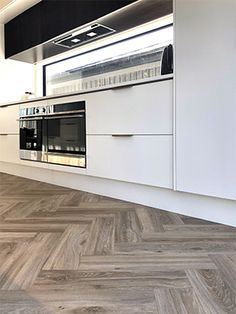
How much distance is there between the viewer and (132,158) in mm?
2268

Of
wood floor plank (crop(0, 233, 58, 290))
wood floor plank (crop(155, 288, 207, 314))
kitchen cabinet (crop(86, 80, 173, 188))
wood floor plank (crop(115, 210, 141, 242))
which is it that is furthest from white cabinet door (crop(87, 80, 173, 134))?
wood floor plank (crop(155, 288, 207, 314))

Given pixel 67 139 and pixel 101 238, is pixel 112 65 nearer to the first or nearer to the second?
pixel 67 139

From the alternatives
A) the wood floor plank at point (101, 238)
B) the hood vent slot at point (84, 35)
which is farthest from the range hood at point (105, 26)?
the wood floor plank at point (101, 238)

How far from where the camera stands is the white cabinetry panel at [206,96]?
5.45 ft

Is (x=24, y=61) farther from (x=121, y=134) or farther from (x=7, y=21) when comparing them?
(x=121, y=134)

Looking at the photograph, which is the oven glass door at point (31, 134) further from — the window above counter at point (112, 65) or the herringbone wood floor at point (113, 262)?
the herringbone wood floor at point (113, 262)

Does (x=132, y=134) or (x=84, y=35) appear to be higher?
(x=84, y=35)

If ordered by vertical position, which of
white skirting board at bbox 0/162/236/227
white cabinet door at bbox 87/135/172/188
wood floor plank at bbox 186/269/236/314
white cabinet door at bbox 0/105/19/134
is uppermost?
white cabinet door at bbox 0/105/19/134

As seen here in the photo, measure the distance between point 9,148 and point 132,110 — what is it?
210 centimetres

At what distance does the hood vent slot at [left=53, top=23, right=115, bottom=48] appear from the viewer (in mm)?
3209

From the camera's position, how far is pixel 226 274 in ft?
3.74

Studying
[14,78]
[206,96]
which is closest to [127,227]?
[206,96]

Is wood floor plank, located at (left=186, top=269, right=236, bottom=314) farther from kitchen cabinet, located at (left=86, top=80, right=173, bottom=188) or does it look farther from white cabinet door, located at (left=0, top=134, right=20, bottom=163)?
white cabinet door, located at (left=0, top=134, right=20, bottom=163)

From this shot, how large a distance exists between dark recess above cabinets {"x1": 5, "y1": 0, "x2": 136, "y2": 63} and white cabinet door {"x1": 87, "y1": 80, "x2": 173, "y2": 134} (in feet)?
3.00
